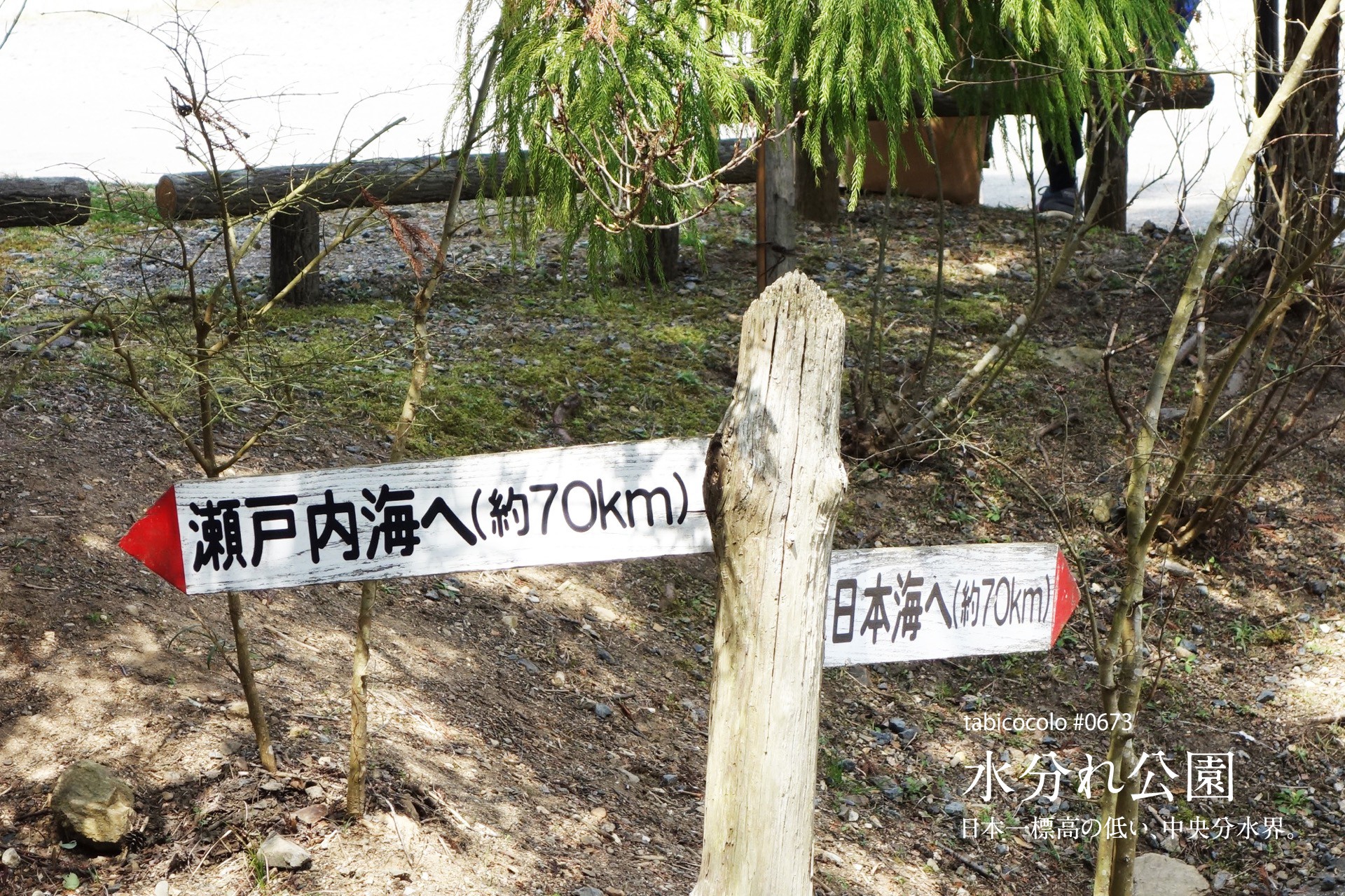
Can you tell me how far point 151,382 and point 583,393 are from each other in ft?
6.54

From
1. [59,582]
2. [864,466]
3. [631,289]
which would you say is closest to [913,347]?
[864,466]

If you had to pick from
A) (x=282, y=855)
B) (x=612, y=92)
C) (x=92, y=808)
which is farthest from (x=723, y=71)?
(x=92, y=808)

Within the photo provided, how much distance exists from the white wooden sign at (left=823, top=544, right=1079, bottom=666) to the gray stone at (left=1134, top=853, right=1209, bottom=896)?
6.34 ft

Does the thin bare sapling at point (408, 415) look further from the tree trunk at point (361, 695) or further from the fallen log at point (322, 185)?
the fallen log at point (322, 185)

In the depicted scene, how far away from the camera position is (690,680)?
4.41m

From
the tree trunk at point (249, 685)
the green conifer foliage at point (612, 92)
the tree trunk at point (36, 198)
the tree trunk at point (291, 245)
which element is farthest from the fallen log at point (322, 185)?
the tree trunk at point (249, 685)

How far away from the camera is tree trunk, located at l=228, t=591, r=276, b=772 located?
274 cm

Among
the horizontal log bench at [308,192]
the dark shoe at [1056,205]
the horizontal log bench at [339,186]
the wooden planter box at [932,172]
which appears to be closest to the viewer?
the horizontal log bench at [339,186]

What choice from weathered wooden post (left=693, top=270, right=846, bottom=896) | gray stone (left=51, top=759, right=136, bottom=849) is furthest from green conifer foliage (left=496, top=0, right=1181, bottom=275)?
gray stone (left=51, top=759, right=136, bottom=849)

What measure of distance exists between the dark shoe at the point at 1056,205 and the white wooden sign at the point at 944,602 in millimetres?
6512

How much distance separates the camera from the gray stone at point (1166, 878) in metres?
3.98

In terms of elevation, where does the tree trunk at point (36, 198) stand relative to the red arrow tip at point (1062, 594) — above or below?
above

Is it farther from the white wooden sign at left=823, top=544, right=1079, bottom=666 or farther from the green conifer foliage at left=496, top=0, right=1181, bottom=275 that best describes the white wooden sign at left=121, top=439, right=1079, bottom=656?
the green conifer foliage at left=496, top=0, right=1181, bottom=275

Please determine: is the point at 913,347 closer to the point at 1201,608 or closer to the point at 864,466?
the point at 864,466
